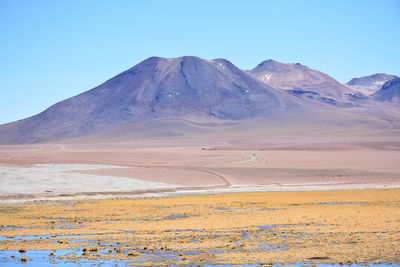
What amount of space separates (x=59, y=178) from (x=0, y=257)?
25.8 metres

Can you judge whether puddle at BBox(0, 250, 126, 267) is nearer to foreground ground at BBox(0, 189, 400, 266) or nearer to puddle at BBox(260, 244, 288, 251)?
foreground ground at BBox(0, 189, 400, 266)

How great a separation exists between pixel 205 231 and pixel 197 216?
4918mm

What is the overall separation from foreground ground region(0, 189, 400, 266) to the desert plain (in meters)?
0.04

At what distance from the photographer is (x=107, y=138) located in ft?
567

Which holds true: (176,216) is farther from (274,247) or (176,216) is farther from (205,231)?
(274,247)

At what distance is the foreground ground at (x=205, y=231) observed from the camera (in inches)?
611

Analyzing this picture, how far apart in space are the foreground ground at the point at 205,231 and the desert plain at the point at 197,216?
0.12ft

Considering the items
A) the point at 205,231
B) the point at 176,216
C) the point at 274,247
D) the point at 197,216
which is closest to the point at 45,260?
the point at 274,247

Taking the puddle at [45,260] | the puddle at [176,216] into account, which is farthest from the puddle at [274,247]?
the puddle at [176,216]

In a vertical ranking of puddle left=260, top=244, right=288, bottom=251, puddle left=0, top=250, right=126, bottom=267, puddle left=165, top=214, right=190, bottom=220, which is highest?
puddle left=0, top=250, right=126, bottom=267

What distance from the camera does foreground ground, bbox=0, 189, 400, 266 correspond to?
1553 centimetres

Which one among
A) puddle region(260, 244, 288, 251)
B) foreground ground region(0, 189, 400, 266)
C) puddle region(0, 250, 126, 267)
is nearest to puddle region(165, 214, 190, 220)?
foreground ground region(0, 189, 400, 266)

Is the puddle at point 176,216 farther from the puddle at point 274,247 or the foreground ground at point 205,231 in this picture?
the puddle at point 274,247

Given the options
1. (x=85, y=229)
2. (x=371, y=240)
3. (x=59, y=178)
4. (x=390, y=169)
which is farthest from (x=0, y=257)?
(x=390, y=169)
